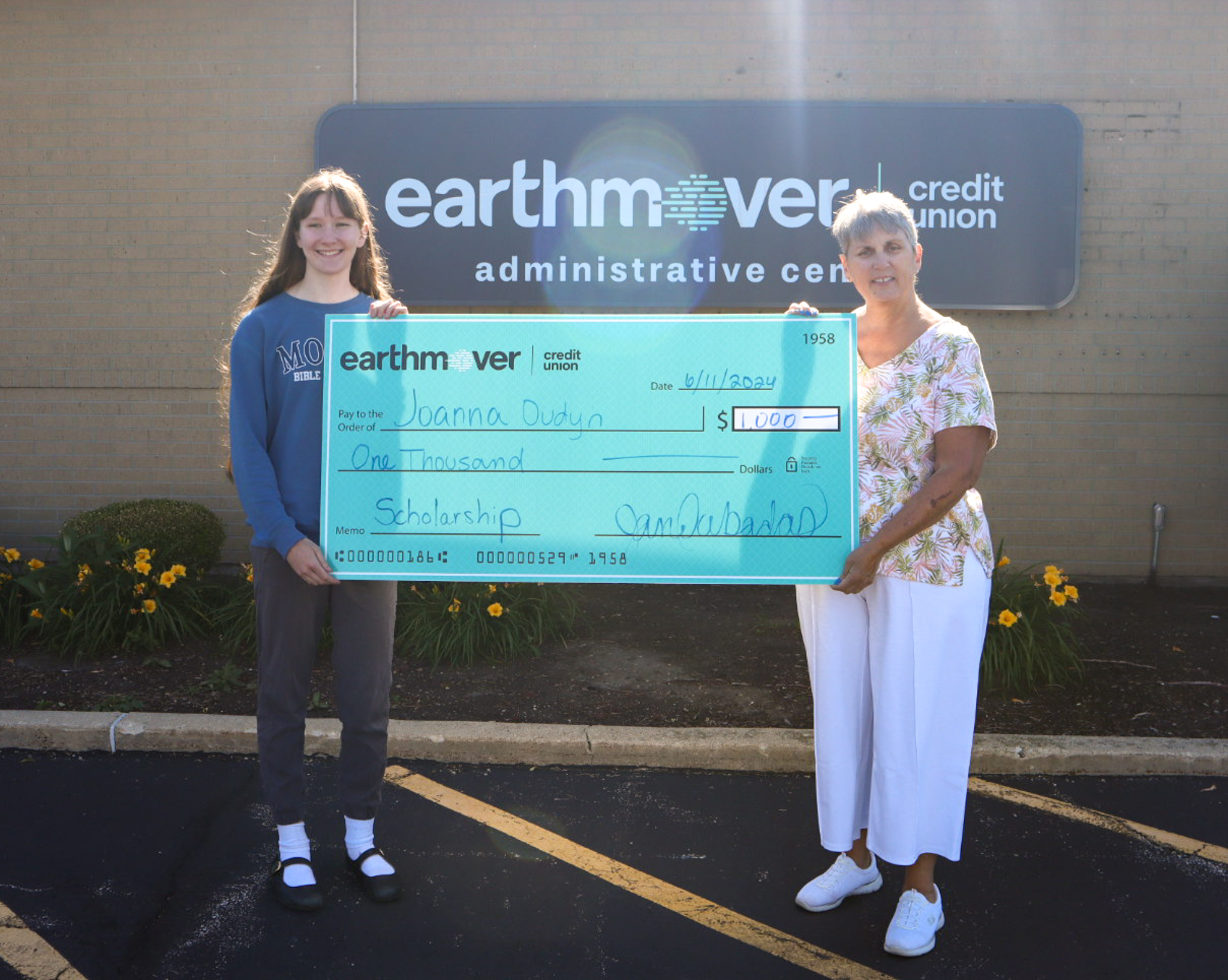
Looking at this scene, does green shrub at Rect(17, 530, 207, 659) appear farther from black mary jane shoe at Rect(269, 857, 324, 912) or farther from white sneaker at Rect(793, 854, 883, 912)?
white sneaker at Rect(793, 854, 883, 912)

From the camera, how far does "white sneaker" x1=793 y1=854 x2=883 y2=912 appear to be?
10.5ft

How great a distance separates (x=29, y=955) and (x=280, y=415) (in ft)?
5.46

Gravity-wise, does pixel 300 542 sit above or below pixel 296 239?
below

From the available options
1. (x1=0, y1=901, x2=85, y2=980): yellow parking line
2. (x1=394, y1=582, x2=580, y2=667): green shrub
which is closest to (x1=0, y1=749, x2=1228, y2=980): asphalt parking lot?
(x1=0, y1=901, x2=85, y2=980): yellow parking line

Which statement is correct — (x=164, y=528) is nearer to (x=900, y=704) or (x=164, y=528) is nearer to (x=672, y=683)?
(x=672, y=683)

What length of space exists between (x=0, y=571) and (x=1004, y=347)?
264 inches

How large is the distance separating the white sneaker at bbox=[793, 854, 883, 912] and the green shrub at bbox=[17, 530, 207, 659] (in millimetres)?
3912

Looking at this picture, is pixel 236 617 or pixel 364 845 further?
pixel 236 617

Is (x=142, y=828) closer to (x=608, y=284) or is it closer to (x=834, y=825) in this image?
(x=834, y=825)

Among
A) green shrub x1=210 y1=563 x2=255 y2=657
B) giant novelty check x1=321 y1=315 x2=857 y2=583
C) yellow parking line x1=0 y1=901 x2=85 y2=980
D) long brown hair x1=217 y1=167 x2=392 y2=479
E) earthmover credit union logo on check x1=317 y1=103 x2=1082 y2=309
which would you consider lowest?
yellow parking line x1=0 y1=901 x2=85 y2=980

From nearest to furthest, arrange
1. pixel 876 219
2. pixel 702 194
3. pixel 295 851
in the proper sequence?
1. pixel 876 219
2. pixel 295 851
3. pixel 702 194

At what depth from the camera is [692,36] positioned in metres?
7.34

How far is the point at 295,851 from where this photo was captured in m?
3.22

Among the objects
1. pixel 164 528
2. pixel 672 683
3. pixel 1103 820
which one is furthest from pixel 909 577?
pixel 164 528
